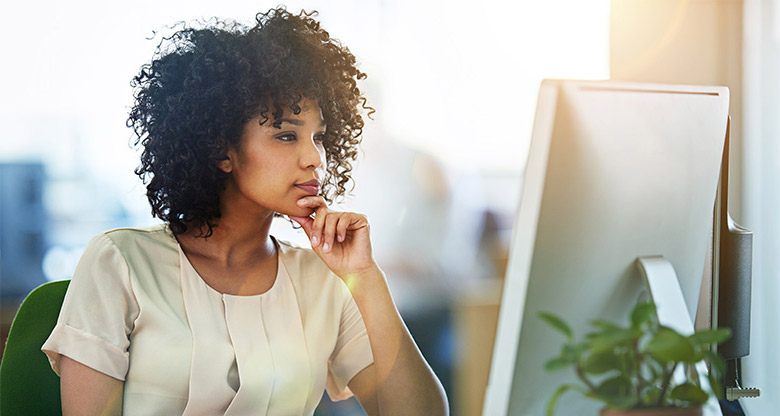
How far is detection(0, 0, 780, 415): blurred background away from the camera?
2.61 metres

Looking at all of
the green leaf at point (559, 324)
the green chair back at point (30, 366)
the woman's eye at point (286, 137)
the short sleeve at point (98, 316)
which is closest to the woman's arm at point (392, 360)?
the woman's eye at point (286, 137)

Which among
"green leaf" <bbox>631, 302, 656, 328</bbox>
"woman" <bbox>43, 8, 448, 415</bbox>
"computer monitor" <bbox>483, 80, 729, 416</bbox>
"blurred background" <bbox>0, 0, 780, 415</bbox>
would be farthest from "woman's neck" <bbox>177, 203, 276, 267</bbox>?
"blurred background" <bbox>0, 0, 780, 415</bbox>

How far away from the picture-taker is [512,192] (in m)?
3.58

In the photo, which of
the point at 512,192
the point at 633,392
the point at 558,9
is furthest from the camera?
the point at 512,192

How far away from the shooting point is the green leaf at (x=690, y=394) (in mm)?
556

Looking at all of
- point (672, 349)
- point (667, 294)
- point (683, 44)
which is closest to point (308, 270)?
point (667, 294)

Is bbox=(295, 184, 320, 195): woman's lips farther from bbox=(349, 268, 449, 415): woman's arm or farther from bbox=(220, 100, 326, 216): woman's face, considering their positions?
bbox=(349, 268, 449, 415): woman's arm

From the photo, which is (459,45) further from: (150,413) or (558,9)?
(150,413)

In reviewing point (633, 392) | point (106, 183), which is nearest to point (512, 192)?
point (106, 183)

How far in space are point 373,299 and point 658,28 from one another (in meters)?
1.36

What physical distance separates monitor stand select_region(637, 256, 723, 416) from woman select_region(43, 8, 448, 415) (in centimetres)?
61

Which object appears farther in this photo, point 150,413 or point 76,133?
point 76,133

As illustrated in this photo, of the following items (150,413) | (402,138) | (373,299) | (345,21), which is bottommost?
(150,413)

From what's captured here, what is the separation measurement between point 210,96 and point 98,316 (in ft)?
1.42
